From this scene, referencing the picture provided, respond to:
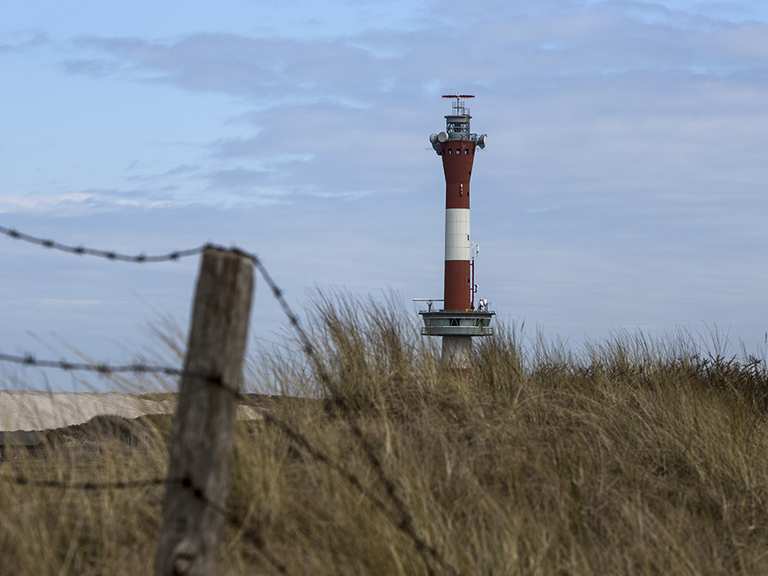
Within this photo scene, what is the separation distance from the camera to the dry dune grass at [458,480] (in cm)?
461

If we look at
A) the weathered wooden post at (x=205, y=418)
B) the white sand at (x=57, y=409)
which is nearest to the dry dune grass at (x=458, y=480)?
the weathered wooden post at (x=205, y=418)

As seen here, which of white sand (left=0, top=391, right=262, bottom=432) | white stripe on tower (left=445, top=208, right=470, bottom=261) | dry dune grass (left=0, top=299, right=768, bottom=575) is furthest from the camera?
white stripe on tower (left=445, top=208, right=470, bottom=261)

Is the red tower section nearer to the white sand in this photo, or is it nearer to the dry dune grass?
the white sand

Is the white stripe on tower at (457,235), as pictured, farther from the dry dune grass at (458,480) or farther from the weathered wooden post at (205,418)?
the weathered wooden post at (205,418)

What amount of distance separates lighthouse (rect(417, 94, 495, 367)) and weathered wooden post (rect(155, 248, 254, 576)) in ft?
107

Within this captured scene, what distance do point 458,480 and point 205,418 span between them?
8.67 ft

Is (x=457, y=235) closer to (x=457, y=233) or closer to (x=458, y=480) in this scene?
(x=457, y=233)

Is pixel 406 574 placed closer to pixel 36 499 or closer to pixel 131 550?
pixel 131 550

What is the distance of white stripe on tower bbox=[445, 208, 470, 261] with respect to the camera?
36500mm

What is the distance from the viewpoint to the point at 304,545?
468 cm

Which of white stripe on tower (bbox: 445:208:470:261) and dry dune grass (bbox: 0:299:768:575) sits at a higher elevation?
white stripe on tower (bbox: 445:208:470:261)

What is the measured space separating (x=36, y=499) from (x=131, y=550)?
65cm

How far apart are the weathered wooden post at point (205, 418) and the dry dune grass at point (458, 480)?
0.90m

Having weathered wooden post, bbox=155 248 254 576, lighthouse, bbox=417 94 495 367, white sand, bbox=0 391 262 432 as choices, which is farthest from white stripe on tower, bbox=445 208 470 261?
weathered wooden post, bbox=155 248 254 576
